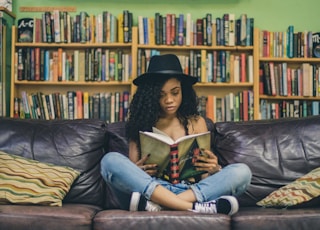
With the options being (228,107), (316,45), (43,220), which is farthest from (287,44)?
(43,220)

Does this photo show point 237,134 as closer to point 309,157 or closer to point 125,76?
point 309,157

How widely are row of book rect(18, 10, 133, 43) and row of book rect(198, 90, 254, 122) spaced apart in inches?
33.7

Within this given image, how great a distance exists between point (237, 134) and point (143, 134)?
56cm

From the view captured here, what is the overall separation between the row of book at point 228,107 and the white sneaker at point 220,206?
185cm

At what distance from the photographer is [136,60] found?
138 inches

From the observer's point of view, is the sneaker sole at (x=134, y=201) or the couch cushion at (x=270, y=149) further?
the couch cushion at (x=270, y=149)

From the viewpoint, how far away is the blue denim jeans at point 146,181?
1.79 metres

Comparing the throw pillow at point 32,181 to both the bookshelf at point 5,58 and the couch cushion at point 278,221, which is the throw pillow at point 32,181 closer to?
the couch cushion at point 278,221

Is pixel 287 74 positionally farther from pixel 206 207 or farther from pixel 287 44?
pixel 206 207

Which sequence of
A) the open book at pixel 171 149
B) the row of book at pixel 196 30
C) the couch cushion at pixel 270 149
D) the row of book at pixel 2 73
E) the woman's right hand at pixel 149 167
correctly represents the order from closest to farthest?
1. the open book at pixel 171 149
2. the woman's right hand at pixel 149 167
3. the couch cushion at pixel 270 149
4. the row of book at pixel 2 73
5. the row of book at pixel 196 30

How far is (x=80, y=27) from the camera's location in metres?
3.55

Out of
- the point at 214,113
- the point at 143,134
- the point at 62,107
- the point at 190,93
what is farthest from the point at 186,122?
the point at 62,107

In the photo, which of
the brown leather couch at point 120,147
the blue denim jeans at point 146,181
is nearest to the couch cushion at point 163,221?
the blue denim jeans at point 146,181

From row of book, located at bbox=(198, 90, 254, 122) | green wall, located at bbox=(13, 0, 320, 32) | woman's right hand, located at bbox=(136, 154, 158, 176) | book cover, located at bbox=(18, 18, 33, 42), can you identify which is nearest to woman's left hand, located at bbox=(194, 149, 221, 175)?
woman's right hand, located at bbox=(136, 154, 158, 176)
